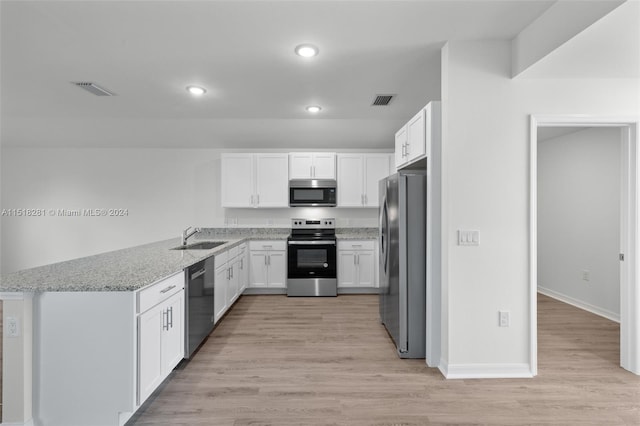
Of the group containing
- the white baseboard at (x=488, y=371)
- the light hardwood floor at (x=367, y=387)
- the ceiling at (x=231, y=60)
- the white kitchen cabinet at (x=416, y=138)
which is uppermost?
the ceiling at (x=231, y=60)

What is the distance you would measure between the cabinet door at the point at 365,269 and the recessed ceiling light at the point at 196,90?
3.10 metres

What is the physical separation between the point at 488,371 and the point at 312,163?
145 inches

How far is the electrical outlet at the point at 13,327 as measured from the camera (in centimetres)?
180

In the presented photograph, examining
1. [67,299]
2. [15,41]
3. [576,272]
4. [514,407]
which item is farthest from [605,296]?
[15,41]

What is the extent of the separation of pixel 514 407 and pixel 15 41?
14.4ft

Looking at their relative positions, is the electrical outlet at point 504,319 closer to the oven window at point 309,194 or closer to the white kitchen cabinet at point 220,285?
the white kitchen cabinet at point 220,285

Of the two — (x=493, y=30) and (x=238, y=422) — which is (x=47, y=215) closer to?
(x=238, y=422)

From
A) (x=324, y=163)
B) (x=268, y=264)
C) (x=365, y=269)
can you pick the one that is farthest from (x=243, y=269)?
(x=324, y=163)

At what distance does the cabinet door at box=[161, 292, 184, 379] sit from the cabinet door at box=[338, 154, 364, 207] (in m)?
3.21

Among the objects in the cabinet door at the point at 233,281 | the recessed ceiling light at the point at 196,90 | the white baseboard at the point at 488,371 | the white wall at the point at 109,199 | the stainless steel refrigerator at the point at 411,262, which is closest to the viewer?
the white baseboard at the point at 488,371

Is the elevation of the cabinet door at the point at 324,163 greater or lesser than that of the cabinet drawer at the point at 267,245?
greater

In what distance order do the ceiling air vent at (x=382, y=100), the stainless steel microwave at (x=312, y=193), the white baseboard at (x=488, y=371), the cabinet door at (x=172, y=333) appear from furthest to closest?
1. the stainless steel microwave at (x=312, y=193)
2. the ceiling air vent at (x=382, y=100)
3. the white baseboard at (x=488, y=371)
4. the cabinet door at (x=172, y=333)

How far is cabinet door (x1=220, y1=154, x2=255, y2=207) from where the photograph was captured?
5223mm

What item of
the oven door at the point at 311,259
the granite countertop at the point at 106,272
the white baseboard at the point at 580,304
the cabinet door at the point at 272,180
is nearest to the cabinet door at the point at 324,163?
the cabinet door at the point at 272,180
